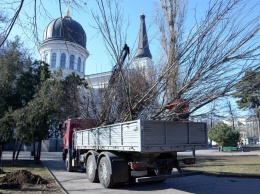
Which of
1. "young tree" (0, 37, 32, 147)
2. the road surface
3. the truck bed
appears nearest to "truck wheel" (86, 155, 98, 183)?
the road surface

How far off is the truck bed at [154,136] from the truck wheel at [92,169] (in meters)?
0.83

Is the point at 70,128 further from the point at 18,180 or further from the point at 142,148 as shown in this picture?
the point at 142,148

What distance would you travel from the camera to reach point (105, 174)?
28.7 feet

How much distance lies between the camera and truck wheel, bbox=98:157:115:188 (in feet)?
27.5

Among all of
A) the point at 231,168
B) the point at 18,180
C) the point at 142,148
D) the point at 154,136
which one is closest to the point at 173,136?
the point at 154,136

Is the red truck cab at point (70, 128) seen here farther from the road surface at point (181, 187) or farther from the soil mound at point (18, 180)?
the soil mound at point (18, 180)

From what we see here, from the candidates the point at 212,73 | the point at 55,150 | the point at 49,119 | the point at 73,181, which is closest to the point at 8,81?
the point at 49,119

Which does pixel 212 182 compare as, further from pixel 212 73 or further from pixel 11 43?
pixel 11 43

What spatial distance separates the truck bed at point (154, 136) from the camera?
7.20 meters

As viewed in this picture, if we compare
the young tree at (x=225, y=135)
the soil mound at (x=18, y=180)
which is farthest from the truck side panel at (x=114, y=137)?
the young tree at (x=225, y=135)

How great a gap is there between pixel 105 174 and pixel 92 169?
1241 millimetres

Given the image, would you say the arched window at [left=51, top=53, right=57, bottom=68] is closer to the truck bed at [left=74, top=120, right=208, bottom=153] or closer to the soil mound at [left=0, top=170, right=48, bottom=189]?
the soil mound at [left=0, top=170, right=48, bottom=189]

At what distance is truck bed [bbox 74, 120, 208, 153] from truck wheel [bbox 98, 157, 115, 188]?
47 cm

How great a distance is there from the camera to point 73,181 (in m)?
10.4
